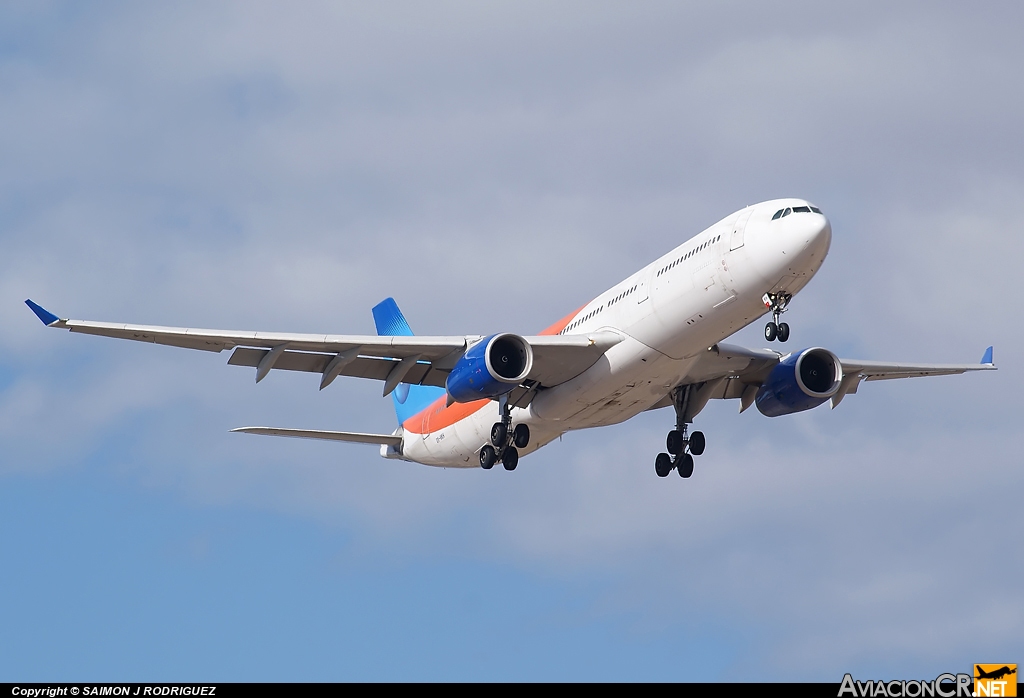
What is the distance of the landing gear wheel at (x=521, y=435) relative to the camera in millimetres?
40812

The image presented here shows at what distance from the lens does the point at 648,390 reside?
39.6 m

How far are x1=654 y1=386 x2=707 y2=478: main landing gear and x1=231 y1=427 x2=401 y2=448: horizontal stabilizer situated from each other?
875cm

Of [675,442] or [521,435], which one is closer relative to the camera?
[521,435]

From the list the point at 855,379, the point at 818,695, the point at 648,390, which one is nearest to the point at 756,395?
the point at 855,379

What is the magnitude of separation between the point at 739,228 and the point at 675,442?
1016 cm

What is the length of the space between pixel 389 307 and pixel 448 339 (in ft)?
38.0

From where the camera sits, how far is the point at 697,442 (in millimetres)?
44125

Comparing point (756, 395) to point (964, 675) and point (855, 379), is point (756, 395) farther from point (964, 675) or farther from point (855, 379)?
point (964, 675)

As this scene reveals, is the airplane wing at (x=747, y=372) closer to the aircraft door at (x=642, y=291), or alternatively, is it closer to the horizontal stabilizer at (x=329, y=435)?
the aircraft door at (x=642, y=291)

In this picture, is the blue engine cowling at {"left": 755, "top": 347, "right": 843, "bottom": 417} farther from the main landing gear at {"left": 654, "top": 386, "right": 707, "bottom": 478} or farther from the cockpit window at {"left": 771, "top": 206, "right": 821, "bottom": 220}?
the cockpit window at {"left": 771, "top": 206, "right": 821, "bottom": 220}

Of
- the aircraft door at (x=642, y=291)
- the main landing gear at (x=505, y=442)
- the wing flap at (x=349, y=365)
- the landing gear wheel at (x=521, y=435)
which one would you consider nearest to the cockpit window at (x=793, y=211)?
the aircraft door at (x=642, y=291)

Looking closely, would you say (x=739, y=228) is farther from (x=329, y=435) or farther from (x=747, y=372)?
(x=329, y=435)

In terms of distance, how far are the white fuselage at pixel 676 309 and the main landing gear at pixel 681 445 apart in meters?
3.06

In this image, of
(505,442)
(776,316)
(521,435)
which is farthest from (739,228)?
(505,442)
